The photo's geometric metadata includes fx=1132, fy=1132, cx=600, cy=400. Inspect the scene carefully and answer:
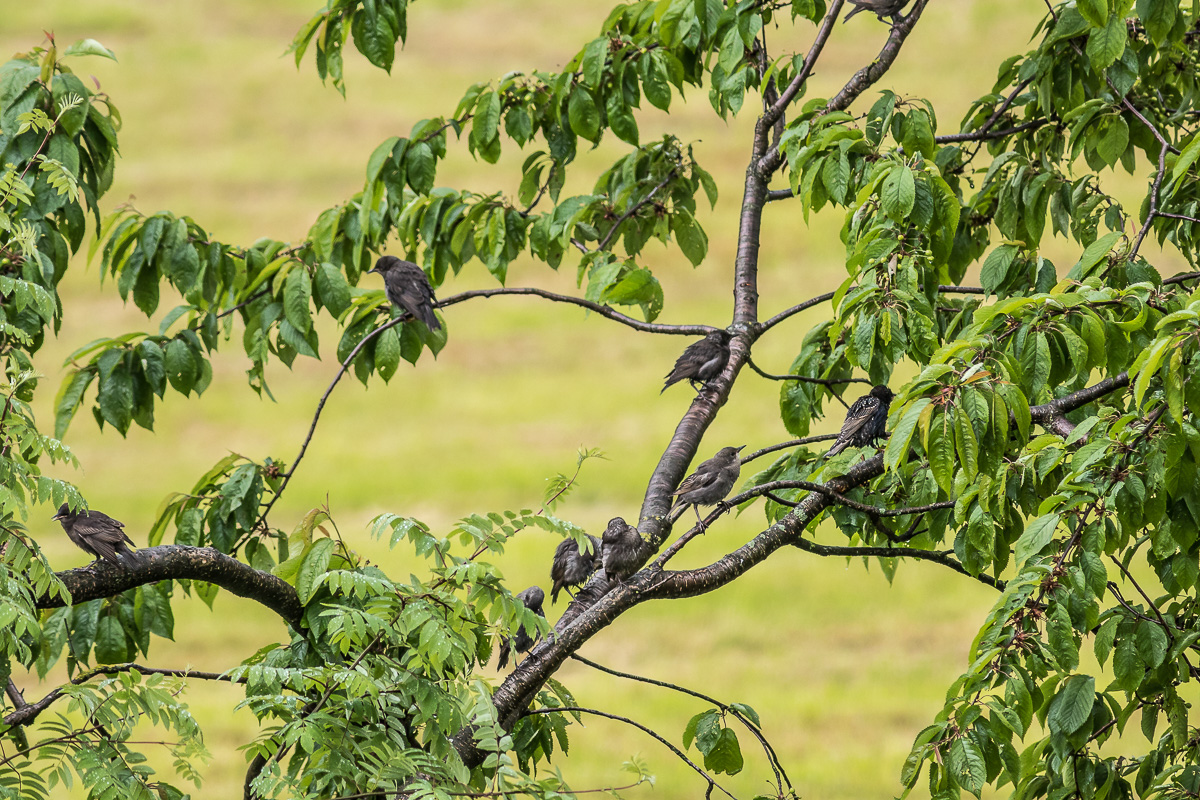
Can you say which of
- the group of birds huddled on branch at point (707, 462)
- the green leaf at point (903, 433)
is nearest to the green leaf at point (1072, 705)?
the green leaf at point (903, 433)

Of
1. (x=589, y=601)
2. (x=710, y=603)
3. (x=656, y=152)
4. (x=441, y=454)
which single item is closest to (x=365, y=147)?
(x=441, y=454)

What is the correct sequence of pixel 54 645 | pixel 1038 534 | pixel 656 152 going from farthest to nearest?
pixel 656 152 → pixel 54 645 → pixel 1038 534

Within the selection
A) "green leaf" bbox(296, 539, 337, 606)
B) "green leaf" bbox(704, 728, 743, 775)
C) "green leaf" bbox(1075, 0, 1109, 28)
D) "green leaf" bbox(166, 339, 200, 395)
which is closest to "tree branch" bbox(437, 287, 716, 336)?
"green leaf" bbox(166, 339, 200, 395)

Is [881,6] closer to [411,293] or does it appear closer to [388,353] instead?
[411,293]

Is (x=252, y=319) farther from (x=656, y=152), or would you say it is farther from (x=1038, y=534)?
(x=1038, y=534)

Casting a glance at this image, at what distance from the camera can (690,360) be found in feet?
13.1

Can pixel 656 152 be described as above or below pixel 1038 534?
above

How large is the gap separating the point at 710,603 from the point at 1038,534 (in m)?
9.74

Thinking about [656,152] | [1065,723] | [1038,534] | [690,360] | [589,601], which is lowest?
[1065,723]

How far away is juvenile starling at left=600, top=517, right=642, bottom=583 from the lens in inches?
121

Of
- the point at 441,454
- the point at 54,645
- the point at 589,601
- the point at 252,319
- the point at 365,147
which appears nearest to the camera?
the point at 589,601

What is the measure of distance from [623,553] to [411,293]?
144 cm

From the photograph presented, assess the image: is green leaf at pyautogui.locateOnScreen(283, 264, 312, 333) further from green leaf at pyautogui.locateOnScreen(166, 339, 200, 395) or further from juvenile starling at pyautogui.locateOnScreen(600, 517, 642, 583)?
juvenile starling at pyautogui.locateOnScreen(600, 517, 642, 583)

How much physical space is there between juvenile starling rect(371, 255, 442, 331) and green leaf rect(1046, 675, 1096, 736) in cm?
227
